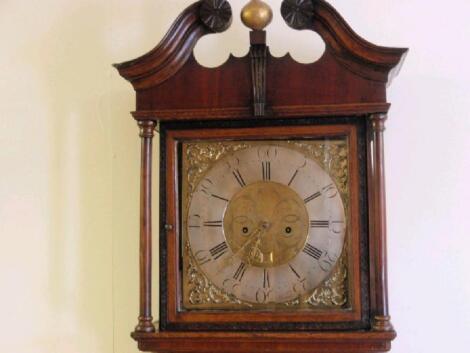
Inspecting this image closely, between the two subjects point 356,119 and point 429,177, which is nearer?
point 356,119

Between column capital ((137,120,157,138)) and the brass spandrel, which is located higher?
column capital ((137,120,157,138))

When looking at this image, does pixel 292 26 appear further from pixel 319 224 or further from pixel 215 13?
pixel 319 224

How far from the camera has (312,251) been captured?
1.11 meters

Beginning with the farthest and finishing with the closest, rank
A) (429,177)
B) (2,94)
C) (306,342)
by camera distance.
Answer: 1. (2,94)
2. (429,177)
3. (306,342)

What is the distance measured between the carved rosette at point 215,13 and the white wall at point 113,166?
18 centimetres

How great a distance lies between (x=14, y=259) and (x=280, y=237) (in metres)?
0.57

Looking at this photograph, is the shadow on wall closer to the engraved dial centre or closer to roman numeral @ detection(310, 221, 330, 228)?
the engraved dial centre

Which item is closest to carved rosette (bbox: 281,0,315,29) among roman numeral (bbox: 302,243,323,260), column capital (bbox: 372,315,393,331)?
roman numeral (bbox: 302,243,323,260)

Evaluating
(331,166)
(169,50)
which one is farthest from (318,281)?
(169,50)

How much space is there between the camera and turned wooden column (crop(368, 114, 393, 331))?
1072 millimetres

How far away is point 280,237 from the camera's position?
3.66 feet

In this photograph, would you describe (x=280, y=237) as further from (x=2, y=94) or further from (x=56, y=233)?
(x=2, y=94)

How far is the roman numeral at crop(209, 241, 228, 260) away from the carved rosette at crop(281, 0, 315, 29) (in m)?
0.40

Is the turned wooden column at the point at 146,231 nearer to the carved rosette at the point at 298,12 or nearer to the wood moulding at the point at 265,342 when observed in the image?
the wood moulding at the point at 265,342
